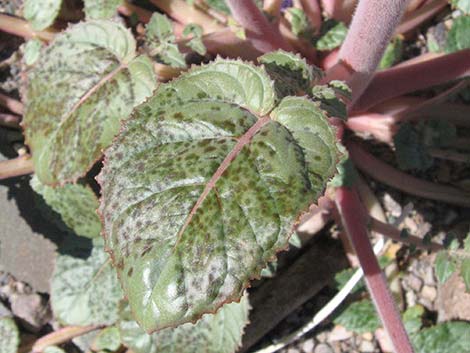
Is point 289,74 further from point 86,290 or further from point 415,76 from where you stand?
Answer: point 86,290

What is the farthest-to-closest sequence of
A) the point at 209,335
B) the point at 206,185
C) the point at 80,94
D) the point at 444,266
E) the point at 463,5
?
the point at 209,335
the point at 80,94
the point at 444,266
the point at 463,5
the point at 206,185

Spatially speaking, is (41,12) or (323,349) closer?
(41,12)

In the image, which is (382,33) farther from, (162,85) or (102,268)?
(102,268)

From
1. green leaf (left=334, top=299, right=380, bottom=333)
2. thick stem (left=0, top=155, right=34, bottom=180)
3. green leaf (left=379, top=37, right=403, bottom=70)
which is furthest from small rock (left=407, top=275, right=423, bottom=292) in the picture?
thick stem (left=0, top=155, right=34, bottom=180)

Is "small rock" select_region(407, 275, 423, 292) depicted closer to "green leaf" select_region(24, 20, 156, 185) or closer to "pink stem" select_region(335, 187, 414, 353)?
"pink stem" select_region(335, 187, 414, 353)

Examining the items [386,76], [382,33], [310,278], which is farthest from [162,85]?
[310,278]

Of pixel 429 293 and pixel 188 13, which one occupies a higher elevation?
pixel 188 13

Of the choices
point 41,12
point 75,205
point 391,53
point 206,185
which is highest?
point 206,185

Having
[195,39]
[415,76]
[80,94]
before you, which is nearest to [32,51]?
[80,94]
